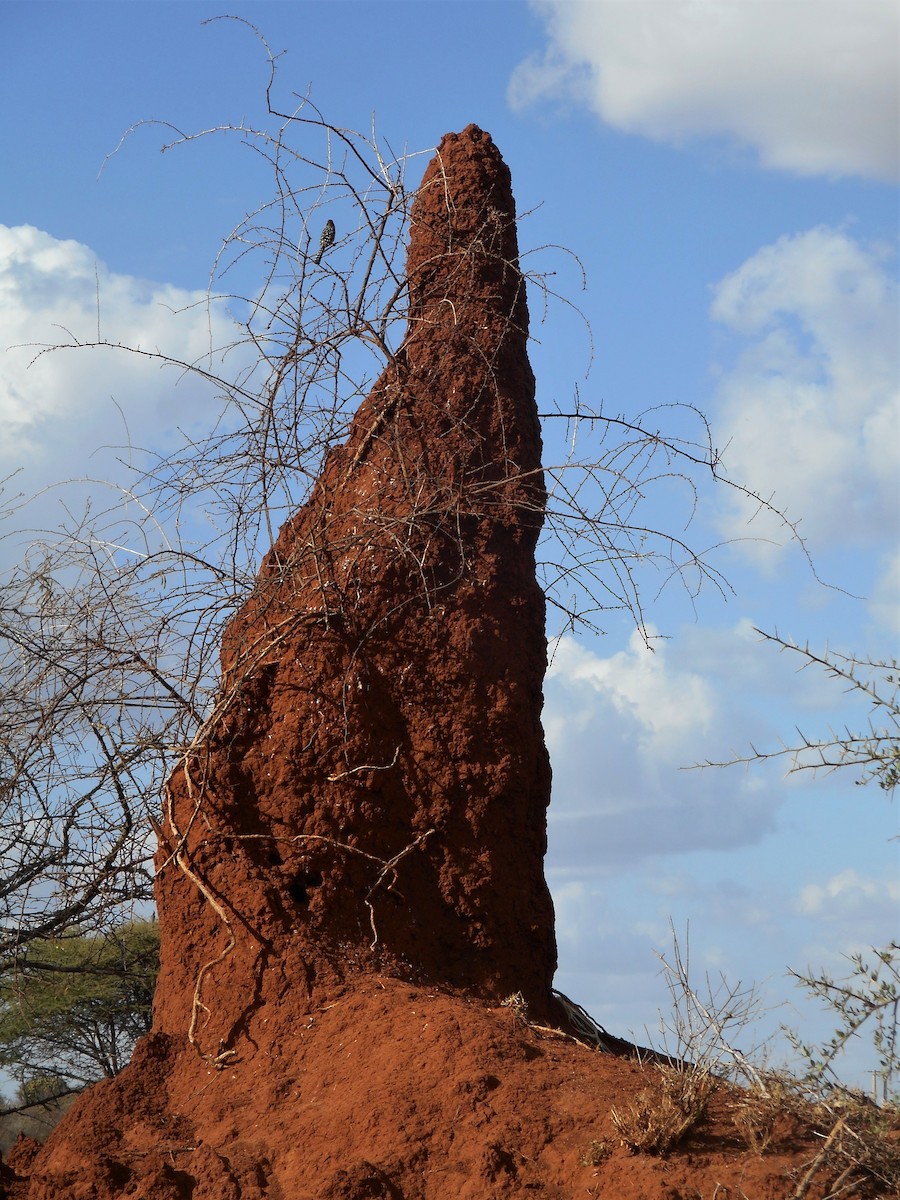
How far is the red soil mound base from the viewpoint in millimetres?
4559

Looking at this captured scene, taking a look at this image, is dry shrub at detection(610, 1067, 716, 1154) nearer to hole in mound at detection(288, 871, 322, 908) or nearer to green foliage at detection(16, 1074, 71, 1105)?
hole in mound at detection(288, 871, 322, 908)

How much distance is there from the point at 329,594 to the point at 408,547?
0.45 meters

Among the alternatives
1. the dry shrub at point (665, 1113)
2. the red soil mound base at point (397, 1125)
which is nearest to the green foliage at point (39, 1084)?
the red soil mound base at point (397, 1125)

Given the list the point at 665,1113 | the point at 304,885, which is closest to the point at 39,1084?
the point at 304,885

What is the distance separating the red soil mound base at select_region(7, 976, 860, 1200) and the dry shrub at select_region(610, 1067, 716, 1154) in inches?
2.3

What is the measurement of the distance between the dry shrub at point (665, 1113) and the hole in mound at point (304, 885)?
1.78m

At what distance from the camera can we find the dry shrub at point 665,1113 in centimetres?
457

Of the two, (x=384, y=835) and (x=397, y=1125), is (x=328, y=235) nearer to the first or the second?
(x=384, y=835)

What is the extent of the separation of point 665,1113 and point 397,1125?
3.29ft

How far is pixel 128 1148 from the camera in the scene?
17.7 feet

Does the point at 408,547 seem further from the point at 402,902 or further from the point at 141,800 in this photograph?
the point at 141,800

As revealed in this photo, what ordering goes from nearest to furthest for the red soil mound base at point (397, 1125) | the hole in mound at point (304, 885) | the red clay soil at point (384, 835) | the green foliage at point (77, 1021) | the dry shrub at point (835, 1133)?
the dry shrub at point (835, 1133) → the red soil mound base at point (397, 1125) → the red clay soil at point (384, 835) → the hole in mound at point (304, 885) → the green foliage at point (77, 1021)

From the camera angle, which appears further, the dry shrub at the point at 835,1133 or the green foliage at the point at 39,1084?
the green foliage at the point at 39,1084

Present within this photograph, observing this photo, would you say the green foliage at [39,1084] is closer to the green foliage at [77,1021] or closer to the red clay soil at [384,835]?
the green foliage at [77,1021]
